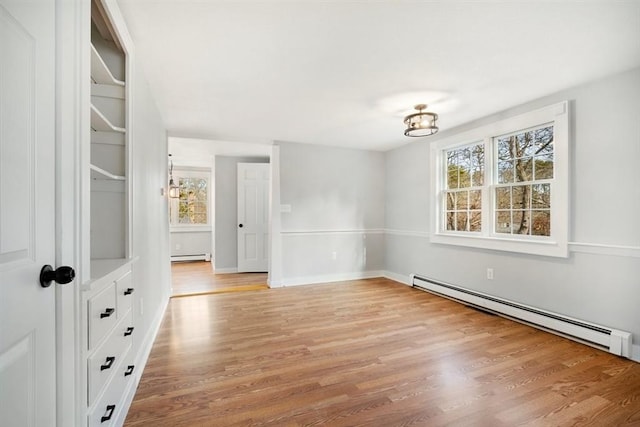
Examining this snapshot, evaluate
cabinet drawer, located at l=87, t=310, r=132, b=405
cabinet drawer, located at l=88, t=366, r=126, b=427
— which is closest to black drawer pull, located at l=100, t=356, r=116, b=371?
cabinet drawer, located at l=87, t=310, r=132, b=405

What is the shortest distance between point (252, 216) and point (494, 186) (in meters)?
4.13

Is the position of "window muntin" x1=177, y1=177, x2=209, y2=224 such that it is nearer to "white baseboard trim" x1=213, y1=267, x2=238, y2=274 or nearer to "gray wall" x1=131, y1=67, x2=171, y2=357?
"white baseboard trim" x1=213, y1=267, x2=238, y2=274

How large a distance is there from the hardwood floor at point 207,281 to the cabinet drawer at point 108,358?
9.11ft

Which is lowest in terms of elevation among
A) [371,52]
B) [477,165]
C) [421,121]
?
[477,165]

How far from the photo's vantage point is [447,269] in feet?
13.3

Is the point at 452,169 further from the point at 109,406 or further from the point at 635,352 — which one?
the point at 109,406

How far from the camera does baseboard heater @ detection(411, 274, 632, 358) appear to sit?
7.77 feet

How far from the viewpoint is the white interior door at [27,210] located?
724 millimetres

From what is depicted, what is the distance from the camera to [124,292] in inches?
64.2

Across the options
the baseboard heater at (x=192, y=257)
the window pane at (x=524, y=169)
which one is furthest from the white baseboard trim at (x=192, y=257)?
the window pane at (x=524, y=169)

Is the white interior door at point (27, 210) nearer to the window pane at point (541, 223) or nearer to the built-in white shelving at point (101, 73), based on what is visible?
the built-in white shelving at point (101, 73)

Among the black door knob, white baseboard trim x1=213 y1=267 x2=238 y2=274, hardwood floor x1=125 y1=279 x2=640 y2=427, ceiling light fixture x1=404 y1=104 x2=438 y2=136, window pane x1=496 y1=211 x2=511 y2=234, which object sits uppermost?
ceiling light fixture x1=404 y1=104 x2=438 y2=136

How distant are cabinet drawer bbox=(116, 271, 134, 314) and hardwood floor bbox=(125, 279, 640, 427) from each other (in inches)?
24.5

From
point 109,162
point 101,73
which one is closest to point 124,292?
point 109,162
